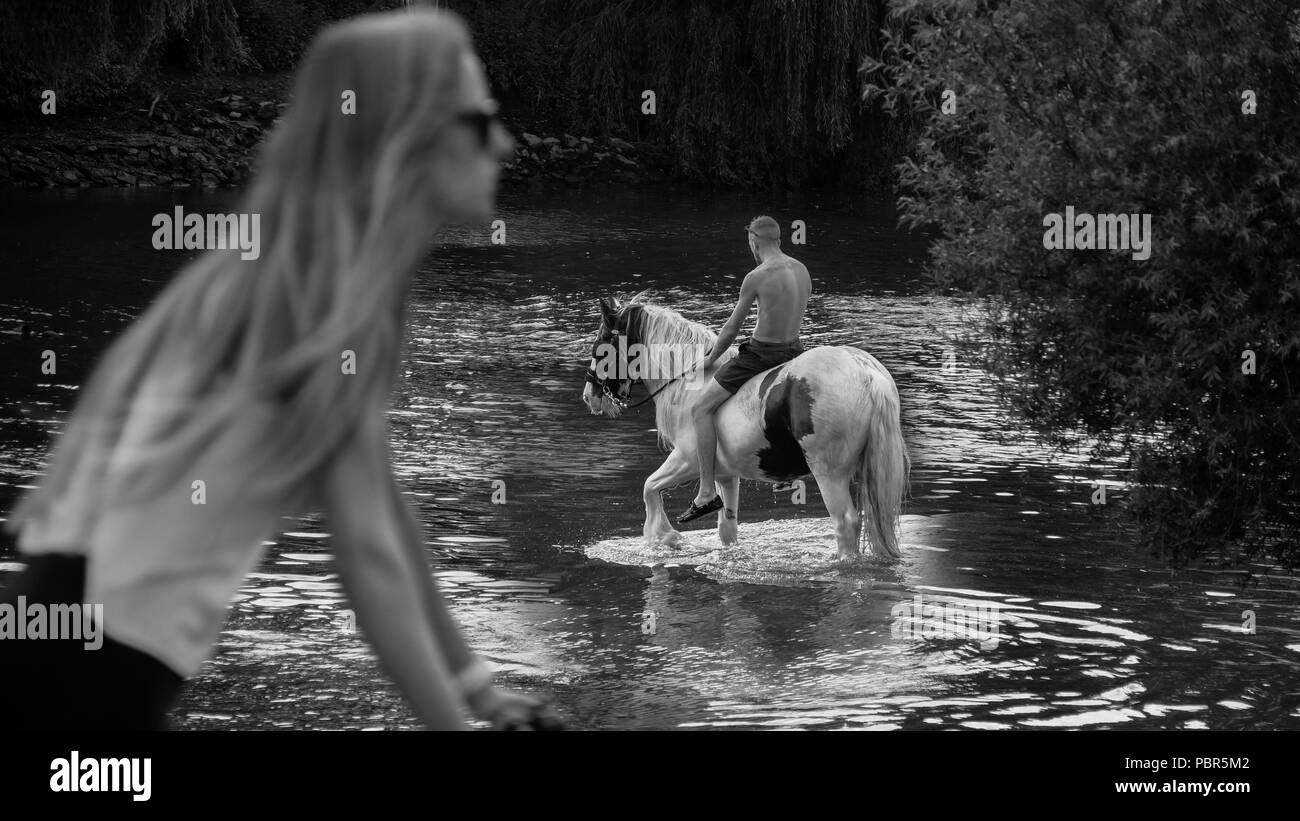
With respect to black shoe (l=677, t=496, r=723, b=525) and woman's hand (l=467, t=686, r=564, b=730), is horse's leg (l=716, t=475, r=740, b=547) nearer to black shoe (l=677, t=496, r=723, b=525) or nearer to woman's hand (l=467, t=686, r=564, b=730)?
black shoe (l=677, t=496, r=723, b=525)

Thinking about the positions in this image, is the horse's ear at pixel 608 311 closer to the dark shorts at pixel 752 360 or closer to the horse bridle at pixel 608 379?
the horse bridle at pixel 608 379

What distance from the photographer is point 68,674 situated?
7.68 ft

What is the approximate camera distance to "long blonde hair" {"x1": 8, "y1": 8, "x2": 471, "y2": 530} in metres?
2.24

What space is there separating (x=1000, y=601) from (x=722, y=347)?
3.16 metres

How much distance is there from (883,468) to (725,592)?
1.60 m

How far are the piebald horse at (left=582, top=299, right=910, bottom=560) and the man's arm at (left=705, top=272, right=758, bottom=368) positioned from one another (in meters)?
0.14

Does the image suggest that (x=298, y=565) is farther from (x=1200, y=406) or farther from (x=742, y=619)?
(x=1200, y=406)

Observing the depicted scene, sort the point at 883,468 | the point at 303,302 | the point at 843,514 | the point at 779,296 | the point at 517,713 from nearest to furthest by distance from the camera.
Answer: the point at 303,302 → the point at 517,713 → the point at 883,468 → the point at 843,514 → the point at 779,296

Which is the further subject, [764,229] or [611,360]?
[611,360]

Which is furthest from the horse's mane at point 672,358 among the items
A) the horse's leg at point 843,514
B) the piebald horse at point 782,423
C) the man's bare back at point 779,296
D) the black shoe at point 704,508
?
the horse's leg at point 843,514

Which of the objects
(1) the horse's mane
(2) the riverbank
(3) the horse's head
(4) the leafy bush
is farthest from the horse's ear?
(2) the riverbank

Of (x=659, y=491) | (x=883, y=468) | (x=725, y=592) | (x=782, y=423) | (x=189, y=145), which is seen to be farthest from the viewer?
(x=189, y=145)

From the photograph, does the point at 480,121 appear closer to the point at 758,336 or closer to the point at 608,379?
the point at 758,336

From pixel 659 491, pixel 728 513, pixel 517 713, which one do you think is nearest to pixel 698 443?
pixel 659 491
